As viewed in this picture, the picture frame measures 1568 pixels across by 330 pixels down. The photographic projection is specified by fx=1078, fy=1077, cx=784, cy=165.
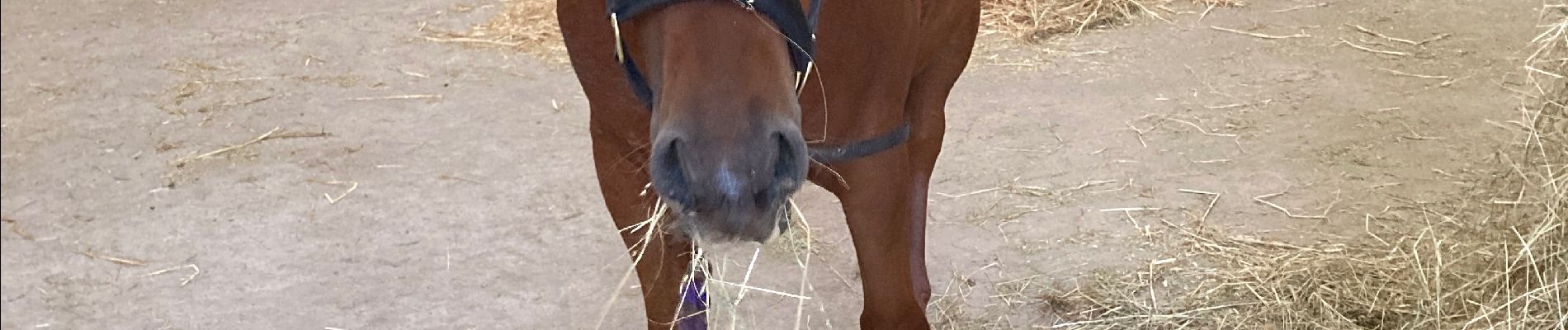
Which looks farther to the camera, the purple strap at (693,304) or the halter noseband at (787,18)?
the purple strap at (693,304)

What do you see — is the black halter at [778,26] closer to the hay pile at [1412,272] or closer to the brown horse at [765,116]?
the brown horse at [765,116]

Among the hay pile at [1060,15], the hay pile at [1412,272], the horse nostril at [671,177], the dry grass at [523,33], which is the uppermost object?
the horse nostril at [671,177]

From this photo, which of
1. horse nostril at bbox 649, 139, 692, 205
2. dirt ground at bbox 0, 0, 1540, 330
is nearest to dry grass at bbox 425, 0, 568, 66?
dirt ground at bbox 0, 0, 1540, 330

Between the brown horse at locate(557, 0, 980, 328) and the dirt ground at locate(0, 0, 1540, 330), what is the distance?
426 millimetres

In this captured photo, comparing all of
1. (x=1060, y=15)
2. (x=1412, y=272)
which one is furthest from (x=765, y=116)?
(x=1060, y=15)

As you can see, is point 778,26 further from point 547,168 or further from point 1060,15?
point 1060,15

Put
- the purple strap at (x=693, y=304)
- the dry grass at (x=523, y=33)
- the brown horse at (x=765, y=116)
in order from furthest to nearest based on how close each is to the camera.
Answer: the dry grass at (x=523, y=33)
the purple strap at (x=693, y=304)
the brown horse at (x=765, y=116)

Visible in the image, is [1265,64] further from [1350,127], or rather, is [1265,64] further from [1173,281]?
[1173,281]

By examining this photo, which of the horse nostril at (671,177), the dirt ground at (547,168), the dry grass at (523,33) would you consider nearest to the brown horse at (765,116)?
the horse nostril at (671,177)

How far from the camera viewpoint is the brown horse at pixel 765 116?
0.88m

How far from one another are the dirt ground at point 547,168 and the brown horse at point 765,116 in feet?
1.40

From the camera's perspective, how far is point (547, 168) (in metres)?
2.80

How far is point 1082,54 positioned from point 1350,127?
2.81ft

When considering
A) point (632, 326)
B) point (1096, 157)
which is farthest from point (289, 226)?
point (1096, 157)
